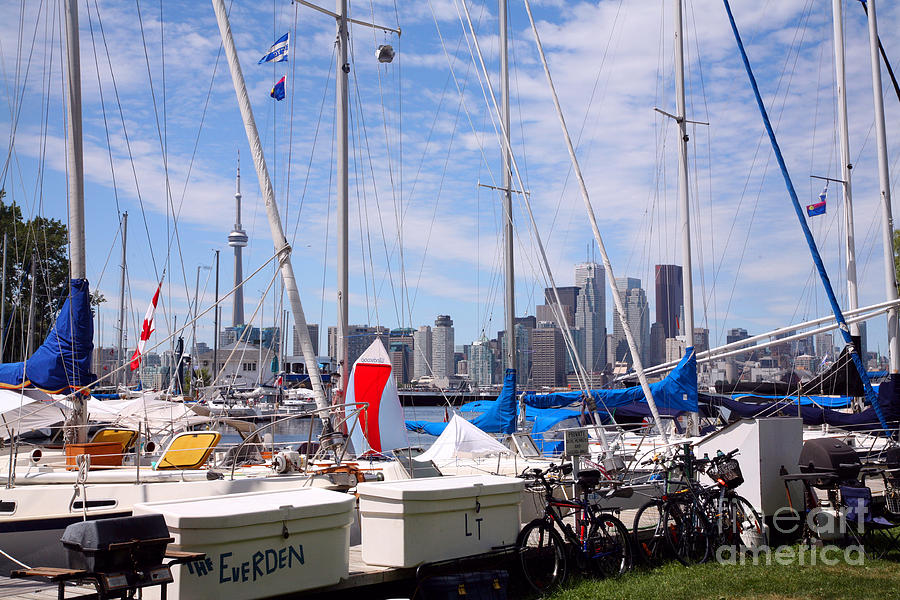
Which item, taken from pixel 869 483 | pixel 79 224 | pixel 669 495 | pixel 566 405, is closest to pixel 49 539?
pixel 79 224

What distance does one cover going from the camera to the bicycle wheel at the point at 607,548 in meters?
10.7

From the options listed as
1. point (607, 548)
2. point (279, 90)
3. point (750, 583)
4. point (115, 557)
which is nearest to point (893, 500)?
point (750, 583)

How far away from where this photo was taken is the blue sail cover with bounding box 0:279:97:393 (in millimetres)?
15250

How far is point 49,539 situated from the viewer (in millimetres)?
11820

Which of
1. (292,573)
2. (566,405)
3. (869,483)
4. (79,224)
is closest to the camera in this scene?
(292,573)

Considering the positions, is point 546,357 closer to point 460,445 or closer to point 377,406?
point 460,445

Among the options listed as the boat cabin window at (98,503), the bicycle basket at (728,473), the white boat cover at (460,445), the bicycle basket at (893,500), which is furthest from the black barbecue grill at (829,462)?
the boat cabin window at (98,503)

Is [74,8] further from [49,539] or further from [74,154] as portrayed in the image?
[49,539]

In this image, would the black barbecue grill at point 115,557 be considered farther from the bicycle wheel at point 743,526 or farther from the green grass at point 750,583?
the bicycle wheel at point 743,526

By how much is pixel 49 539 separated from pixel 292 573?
17.3 ft

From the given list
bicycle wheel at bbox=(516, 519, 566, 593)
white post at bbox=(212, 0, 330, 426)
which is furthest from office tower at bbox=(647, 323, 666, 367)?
bicycle wheel at bbox=(516, 519, 566, 593)

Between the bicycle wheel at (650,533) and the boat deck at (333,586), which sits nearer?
the boat deck at (333,586)

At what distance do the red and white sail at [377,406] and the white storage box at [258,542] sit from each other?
232 inches

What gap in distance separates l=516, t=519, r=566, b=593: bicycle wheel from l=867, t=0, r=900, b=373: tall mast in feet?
62.9
